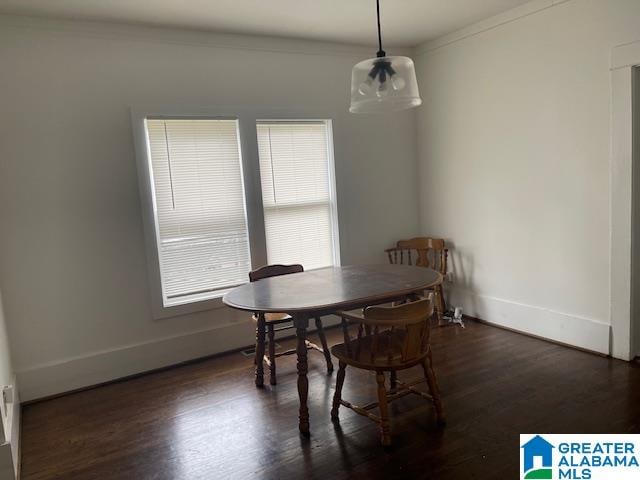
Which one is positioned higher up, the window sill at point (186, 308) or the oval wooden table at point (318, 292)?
the oval wooden table at point (318, 292)

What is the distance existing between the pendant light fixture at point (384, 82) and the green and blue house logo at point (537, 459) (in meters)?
1.87

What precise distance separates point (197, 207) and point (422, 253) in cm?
224

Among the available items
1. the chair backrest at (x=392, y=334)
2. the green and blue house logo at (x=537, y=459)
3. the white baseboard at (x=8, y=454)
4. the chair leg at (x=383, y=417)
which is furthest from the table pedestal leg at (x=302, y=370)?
the white baseboard at (x=8, y=454)

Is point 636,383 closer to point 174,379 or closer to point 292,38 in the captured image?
point 174,379

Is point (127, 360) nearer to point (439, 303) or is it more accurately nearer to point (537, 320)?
point (439, 303)

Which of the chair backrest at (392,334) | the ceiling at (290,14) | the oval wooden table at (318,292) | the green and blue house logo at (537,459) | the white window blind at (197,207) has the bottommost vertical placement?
the green and blue house logo at (537,459)

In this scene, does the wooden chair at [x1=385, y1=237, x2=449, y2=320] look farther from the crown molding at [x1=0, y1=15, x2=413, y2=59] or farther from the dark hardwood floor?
the crown molding at [x1=0, y1=15, x2=413, y2=59]

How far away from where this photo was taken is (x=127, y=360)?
3.64m

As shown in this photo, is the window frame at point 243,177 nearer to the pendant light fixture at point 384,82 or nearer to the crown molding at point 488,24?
the crown molding at point 488,24

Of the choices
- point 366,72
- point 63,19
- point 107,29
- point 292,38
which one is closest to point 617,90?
point 366,72

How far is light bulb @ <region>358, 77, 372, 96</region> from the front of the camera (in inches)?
100

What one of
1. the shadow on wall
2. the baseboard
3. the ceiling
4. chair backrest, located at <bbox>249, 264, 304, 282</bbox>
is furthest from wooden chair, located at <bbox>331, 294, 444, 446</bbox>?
the ceiling

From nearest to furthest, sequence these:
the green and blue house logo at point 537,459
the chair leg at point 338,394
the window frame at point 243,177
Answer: the green and blue house logo at point 537,459 → the chair leg at point 338,394 → the window frame at point 243,177

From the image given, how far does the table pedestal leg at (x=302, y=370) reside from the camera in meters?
2.59
